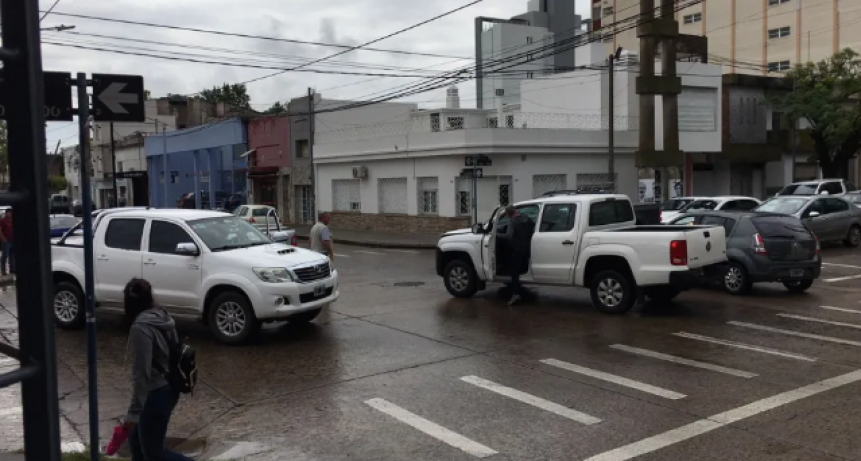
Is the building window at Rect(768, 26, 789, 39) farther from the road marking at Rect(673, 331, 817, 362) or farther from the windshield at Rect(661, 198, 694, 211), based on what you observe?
the road marking at Rect(673, 331, 817, 362)

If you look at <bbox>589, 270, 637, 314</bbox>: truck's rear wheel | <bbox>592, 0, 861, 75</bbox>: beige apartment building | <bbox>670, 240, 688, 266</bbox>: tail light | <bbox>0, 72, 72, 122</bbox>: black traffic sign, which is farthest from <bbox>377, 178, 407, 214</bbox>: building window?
<bbox>592, 0, 861, 75</bbox>: beige apartment building

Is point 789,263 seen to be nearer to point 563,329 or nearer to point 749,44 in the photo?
point 563,329

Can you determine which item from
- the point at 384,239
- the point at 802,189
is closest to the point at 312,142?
the point at 384,239

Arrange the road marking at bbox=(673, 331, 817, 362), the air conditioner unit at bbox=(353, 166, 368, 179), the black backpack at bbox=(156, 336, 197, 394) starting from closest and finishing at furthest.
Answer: the black backpack at bbox=(156, 336, 197, 394) → the road marking at bbox=(673, 331, 817, 362) → the air conditioner unit at bbox=(353, 166, 368, 179)

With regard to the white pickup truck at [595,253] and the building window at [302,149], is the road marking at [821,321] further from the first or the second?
the building window at [302,149]

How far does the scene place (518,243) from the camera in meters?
13.1

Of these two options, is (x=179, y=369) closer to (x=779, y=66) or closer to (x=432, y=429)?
(x=432, y=429)

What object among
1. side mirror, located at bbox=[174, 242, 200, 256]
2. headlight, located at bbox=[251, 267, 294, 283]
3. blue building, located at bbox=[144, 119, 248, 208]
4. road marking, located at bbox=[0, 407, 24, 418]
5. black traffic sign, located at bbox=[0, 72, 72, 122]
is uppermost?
blue building, located at bbox=[144, 119, 248, 208]

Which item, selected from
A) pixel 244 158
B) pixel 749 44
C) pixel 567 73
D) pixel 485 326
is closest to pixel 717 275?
pixel 485 326

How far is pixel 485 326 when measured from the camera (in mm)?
11523

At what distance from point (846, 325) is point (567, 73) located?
91.5 ft

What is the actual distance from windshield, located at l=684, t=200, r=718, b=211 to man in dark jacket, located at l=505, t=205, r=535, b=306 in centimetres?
1182

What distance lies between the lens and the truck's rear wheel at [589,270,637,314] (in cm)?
1198

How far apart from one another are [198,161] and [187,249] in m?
41.6
